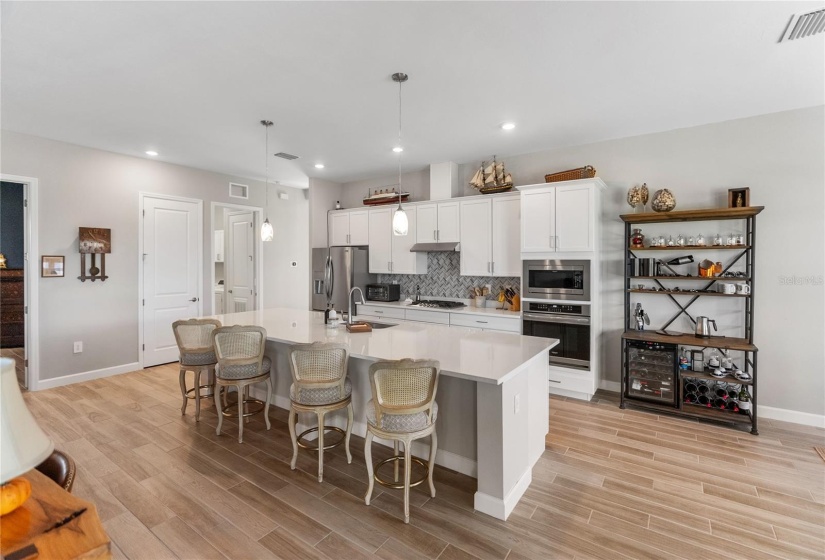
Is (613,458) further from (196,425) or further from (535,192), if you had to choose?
(196,425)

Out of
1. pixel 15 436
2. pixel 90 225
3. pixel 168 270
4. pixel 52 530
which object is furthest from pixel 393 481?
pixel 90 225

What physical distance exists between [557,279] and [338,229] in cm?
363

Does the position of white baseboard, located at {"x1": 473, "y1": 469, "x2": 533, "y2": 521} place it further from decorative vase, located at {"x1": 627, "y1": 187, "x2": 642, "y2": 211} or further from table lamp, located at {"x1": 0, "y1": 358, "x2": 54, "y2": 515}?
decorative vase, located at {"x1": 627, "y1": 187, "x2": 642, "y2": 211}

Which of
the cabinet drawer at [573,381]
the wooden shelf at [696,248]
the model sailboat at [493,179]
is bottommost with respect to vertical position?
the cabinet drawer at [573,381]

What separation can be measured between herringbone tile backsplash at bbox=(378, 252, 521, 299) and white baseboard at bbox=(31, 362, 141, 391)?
12.8 ft

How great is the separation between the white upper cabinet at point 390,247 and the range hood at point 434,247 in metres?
0.17

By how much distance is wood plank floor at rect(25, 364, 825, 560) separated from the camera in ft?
6.61

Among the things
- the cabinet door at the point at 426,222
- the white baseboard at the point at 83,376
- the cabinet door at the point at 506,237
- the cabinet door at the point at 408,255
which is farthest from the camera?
the cabinet door at the point at 408,255

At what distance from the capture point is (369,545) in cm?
201

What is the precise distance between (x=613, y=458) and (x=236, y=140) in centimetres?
485

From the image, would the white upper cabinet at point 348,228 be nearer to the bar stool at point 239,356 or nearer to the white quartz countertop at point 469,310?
the white quartz countertop at point 469,310

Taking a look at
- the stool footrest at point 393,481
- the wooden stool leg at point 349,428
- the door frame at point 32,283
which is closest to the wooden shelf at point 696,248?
the stool footrest at point 393,481

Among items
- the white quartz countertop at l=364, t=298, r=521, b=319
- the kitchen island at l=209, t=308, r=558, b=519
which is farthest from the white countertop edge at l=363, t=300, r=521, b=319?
the kitchen island at l=209, t=308, r=558, b=519

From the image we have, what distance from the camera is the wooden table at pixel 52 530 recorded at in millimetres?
1000
